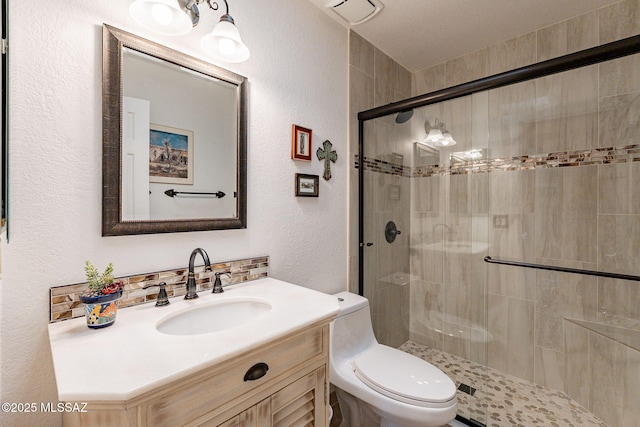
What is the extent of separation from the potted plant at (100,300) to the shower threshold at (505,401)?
1835mm

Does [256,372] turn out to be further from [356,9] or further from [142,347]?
[356,9]

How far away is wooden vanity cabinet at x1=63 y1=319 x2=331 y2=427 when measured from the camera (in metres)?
0.58

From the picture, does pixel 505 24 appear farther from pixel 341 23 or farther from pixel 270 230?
pixel 270 230

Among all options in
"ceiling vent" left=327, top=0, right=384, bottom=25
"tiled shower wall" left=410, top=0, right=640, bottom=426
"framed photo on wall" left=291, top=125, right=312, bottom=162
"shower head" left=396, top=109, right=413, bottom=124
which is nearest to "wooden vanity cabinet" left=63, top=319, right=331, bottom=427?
"framed photo on wall" left=291, top=125, right=312, bottom=162

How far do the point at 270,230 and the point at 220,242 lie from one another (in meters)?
0.27

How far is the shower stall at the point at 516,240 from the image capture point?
1.67 metres

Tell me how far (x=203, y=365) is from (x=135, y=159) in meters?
0.78

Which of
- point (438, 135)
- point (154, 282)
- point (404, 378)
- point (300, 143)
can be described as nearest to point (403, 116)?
point (438, 135)

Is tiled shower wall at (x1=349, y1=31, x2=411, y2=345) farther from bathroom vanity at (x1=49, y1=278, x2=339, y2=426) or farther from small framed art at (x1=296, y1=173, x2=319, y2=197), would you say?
bathroom vanity at (x1=49, y1=278, x2=339, y2=426)

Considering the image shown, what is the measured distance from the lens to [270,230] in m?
1.46

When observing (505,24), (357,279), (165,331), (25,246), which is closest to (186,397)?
(165,331)

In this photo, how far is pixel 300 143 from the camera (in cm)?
158

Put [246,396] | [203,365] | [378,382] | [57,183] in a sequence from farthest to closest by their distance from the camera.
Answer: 1. [378,382]
2. [57,183]
3. [246,396]
4. [203,365]

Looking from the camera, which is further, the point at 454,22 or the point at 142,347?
the point at 454,22
